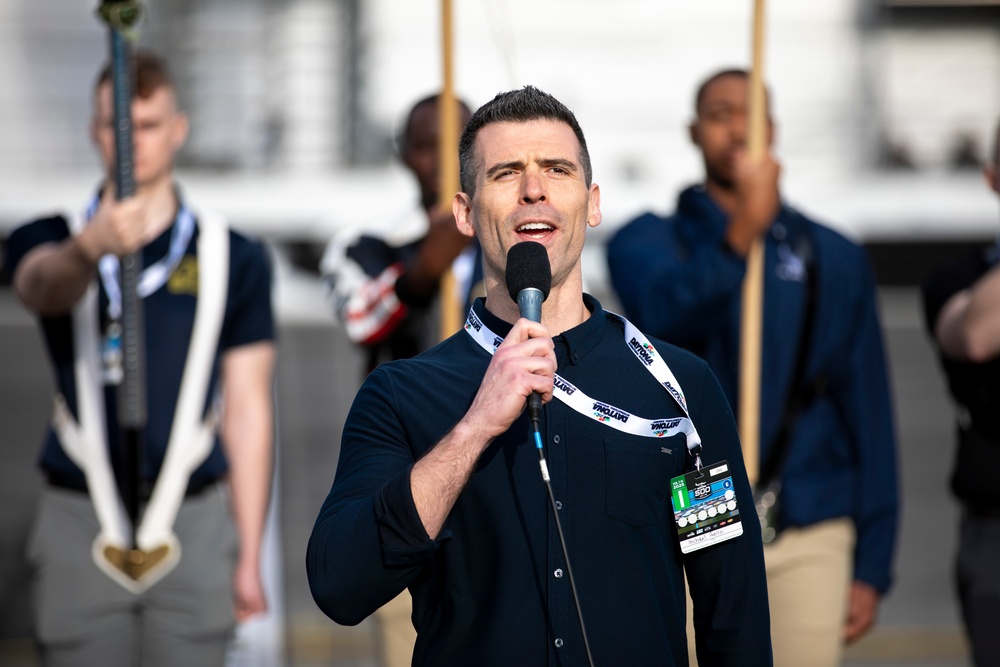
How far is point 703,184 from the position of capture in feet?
16.3

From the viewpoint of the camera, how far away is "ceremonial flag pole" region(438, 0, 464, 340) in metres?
4.60

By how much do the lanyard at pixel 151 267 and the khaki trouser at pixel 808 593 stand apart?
1950 mm

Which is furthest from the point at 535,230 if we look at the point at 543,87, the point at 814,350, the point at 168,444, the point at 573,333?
the point at 543,87

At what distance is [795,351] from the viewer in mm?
4750

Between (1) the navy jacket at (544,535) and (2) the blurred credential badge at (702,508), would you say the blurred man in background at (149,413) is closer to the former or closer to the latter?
(1) the navy jacket at (544,535)

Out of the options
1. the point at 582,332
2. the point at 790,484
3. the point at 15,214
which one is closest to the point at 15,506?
the point at 15,214

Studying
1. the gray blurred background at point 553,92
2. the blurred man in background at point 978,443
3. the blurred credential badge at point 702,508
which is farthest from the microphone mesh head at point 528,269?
the gray blurred background at point 553,92

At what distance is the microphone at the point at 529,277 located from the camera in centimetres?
241

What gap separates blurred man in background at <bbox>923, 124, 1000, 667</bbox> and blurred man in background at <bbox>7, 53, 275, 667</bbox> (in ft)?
6.78

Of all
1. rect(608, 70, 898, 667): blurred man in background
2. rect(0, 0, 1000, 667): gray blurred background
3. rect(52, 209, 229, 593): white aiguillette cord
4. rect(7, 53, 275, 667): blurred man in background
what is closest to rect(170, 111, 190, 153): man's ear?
rect(7, 53, 275, 667): blurred man in background

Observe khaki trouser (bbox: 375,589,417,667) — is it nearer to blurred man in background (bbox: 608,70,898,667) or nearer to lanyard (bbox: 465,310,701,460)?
blurred man in background (bbox: 608,70,898,667)

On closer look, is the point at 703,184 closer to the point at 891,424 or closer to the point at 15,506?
the point at 891,424

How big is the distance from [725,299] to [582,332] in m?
1.82

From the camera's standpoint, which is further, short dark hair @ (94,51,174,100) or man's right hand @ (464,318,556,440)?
short dark hair @ (94,51,174,100)
